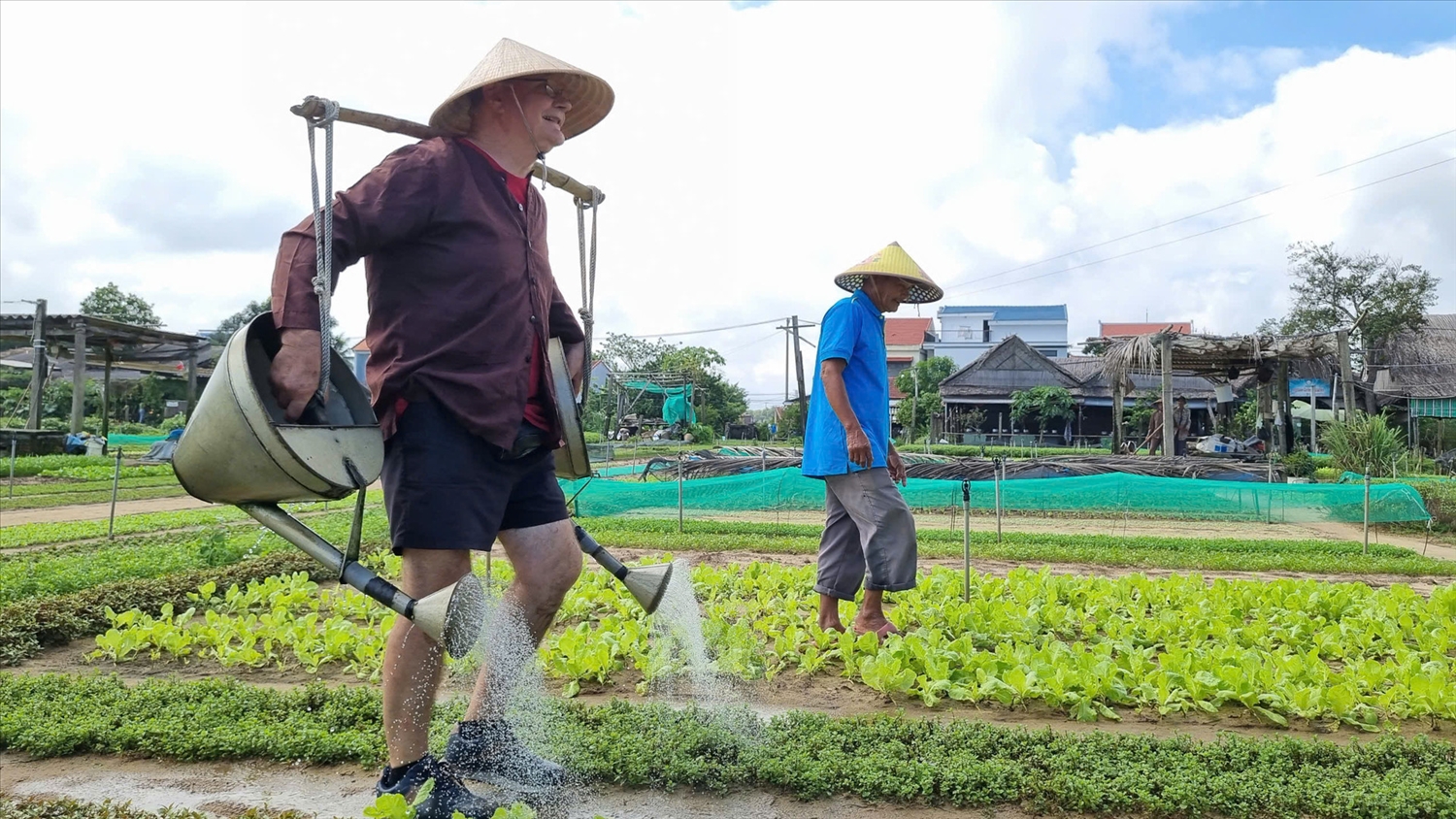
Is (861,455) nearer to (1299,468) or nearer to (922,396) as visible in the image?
(1299,468)

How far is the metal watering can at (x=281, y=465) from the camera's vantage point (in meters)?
2.02

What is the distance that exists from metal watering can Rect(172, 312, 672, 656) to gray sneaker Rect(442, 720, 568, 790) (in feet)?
1.63

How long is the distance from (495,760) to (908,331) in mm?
70732

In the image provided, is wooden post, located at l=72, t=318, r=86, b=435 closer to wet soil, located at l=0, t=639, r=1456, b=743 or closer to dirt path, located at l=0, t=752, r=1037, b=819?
wet soil, located at l=0, t=639, r=1456, b=743

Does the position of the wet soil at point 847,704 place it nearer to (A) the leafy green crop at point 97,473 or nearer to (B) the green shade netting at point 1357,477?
(B) the green shade netting at point 1357,477

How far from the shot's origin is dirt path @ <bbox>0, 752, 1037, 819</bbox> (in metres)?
2.46

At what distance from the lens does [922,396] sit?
1657 inches

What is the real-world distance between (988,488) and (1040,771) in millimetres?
11200

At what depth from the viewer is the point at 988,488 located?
13.4m

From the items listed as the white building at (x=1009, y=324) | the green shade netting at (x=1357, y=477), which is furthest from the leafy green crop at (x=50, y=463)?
the white building at (x=1009, y=324)

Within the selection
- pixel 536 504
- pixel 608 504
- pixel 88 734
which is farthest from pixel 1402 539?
pixel 88 734

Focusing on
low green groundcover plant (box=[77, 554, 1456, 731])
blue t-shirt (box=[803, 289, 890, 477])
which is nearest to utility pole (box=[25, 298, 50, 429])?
low green groundcover plant (box=[77, 554, 1456, 731])

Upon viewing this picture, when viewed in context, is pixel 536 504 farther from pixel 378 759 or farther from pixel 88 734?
pixel 88 734

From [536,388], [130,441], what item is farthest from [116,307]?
[536,388]
